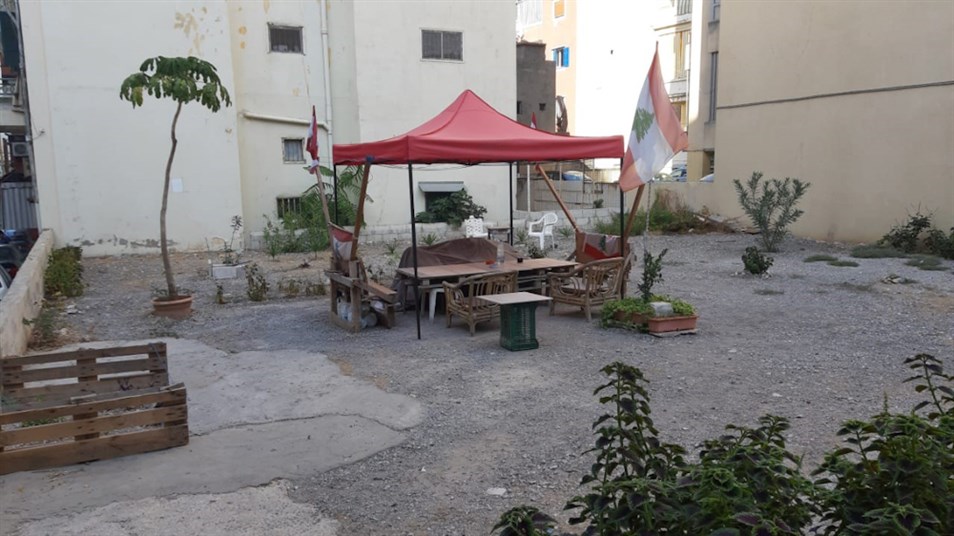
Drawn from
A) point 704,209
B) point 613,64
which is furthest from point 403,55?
point 613,64

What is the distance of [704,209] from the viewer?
755 inches

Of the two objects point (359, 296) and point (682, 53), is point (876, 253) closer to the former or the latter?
A: point (359, 296)

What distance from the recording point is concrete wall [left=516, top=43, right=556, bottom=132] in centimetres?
2472

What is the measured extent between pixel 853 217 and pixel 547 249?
6775mm

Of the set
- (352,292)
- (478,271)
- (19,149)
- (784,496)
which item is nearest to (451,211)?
(478,271)

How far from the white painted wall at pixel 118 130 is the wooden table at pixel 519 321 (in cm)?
1105

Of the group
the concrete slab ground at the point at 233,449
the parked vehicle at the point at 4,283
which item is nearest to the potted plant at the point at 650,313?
the concrete slab ground at the point at 233,449

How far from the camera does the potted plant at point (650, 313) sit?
24.9 feet

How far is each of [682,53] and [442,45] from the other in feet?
47.2

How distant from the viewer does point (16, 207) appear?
62.0 ft

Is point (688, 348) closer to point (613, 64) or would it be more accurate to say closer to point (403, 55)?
point (403, 55)

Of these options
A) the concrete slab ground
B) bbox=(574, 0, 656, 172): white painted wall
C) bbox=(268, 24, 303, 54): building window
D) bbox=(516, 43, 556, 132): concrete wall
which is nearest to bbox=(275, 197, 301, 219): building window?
bbox=(268, 24, 303, 54): building window

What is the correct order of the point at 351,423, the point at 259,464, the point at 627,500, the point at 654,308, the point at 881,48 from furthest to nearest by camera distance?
1. the point at 881,48
2. the point at 654,308
3. the point at 351,423
4. the point at 259,464
5. the point at 627,500

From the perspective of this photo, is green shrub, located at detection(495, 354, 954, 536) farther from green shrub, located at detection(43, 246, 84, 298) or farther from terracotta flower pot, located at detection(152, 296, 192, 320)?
green shrub, located at detection(43, 246, 84, 298)
